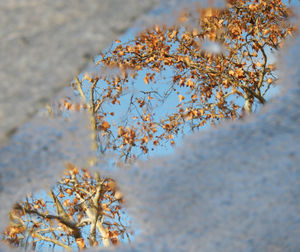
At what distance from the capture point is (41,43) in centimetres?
168

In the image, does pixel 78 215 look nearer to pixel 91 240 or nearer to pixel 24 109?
pixel 91 240

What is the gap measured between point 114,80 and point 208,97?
2.25 meters

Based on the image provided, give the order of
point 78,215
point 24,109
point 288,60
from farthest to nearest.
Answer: point 78,215 < point 288,60 < point 24,109

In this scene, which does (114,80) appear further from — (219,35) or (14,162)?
(14,162)

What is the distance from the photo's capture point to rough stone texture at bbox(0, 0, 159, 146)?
167 cm

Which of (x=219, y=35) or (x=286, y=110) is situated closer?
(x=286, y=110)

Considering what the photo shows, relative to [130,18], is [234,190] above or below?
below

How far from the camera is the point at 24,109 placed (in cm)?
170

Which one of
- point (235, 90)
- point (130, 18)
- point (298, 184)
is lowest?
point (298, 184)

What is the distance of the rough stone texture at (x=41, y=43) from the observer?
167cm

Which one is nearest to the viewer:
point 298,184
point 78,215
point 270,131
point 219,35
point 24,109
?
point 24,109

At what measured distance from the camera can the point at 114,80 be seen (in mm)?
7410

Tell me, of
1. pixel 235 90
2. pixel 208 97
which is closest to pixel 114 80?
pixel 208 97

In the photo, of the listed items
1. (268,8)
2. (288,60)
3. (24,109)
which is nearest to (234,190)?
(288,60)
